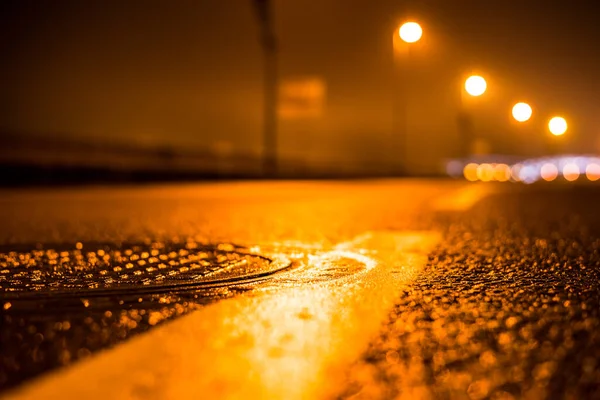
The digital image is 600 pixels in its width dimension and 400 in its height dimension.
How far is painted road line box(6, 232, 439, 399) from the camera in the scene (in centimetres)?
278

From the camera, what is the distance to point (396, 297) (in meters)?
4.74

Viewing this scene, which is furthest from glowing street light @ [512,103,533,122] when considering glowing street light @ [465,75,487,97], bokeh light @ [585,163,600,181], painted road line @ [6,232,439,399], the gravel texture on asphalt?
bokeh light @ [585,163,600,181]

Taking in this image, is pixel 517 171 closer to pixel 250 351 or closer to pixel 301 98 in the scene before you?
pixel 301 98

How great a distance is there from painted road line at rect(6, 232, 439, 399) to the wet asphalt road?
0.11 m

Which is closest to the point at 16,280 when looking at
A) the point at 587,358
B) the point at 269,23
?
the point at 587,358

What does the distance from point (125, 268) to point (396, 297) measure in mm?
2032

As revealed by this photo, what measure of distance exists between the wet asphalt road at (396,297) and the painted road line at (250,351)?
108 millimetres

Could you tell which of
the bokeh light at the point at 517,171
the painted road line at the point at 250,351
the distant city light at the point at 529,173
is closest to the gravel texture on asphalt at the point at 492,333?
the painted road line at the point at 250,351

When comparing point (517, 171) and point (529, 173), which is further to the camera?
point (517, 171)

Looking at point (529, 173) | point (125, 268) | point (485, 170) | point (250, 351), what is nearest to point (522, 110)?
point (125, 268)

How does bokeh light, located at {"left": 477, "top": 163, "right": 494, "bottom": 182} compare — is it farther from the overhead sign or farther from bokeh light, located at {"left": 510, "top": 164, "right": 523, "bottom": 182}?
the overhead sign

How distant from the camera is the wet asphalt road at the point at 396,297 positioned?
119 inches

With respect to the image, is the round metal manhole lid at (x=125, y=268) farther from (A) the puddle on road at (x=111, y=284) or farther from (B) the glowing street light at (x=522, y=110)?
(B) the glowing street light at (x=522, y=110)

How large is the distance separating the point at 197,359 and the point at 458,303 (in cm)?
175
